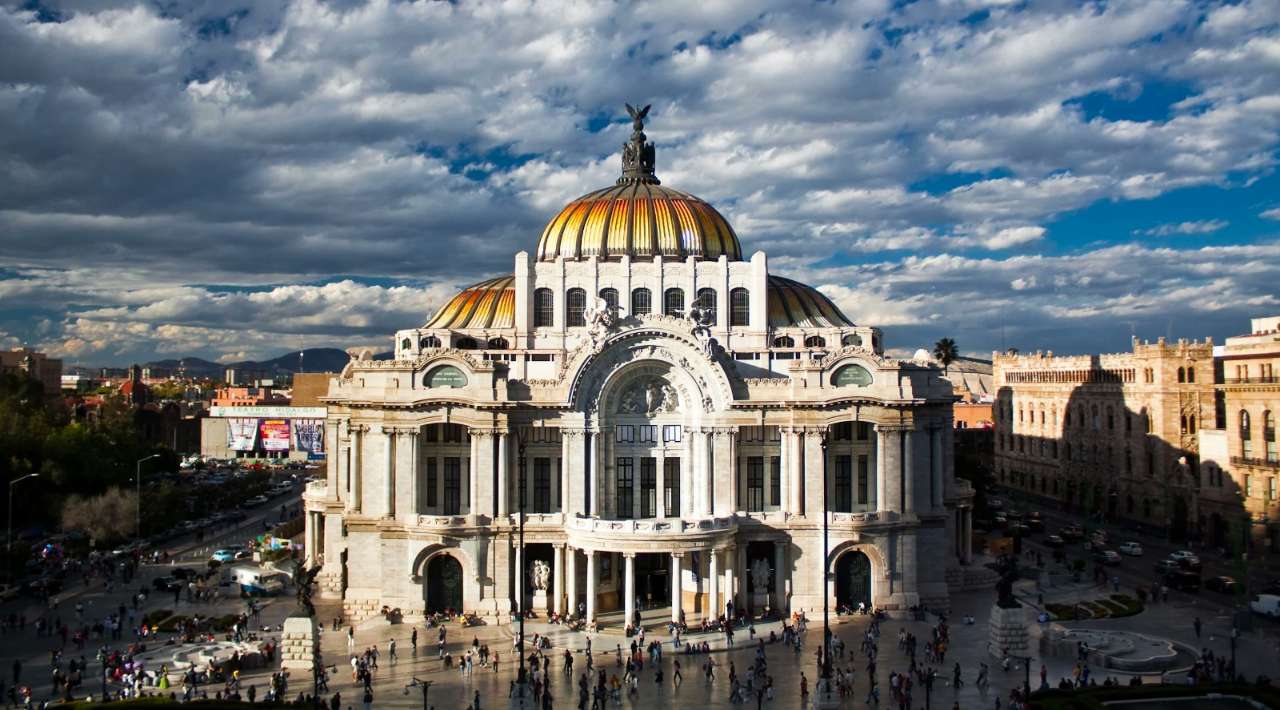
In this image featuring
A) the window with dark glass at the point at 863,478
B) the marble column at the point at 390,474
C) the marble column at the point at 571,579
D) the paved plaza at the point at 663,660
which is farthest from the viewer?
the window with dark glass at the point at 863,478

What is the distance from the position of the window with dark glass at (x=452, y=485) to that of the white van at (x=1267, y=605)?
46283mm

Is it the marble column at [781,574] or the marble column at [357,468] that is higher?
the marble column at [357,468]

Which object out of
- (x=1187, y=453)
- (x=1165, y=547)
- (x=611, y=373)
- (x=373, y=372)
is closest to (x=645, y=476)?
(x=611, y=373)

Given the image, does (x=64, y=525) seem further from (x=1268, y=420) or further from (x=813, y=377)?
(x=1268, y=420)

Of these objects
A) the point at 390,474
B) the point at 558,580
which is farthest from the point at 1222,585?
the point at 390,474

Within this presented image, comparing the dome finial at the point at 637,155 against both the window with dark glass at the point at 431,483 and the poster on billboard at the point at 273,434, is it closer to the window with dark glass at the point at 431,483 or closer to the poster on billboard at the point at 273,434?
the window with dark glass at the point at 431,483

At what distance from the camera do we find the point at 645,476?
6725cm

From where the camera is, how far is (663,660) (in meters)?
56.0

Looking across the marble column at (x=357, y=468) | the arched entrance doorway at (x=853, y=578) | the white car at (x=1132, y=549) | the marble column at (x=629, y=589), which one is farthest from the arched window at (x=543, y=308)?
the white car at (x=1132, y=549)

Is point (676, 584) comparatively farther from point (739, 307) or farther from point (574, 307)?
point (574, 307)

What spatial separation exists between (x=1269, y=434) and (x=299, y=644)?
6981cm

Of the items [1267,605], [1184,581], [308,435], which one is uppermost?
[308,435]

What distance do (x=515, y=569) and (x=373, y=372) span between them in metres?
14.6

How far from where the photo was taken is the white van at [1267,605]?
63.4 metres
